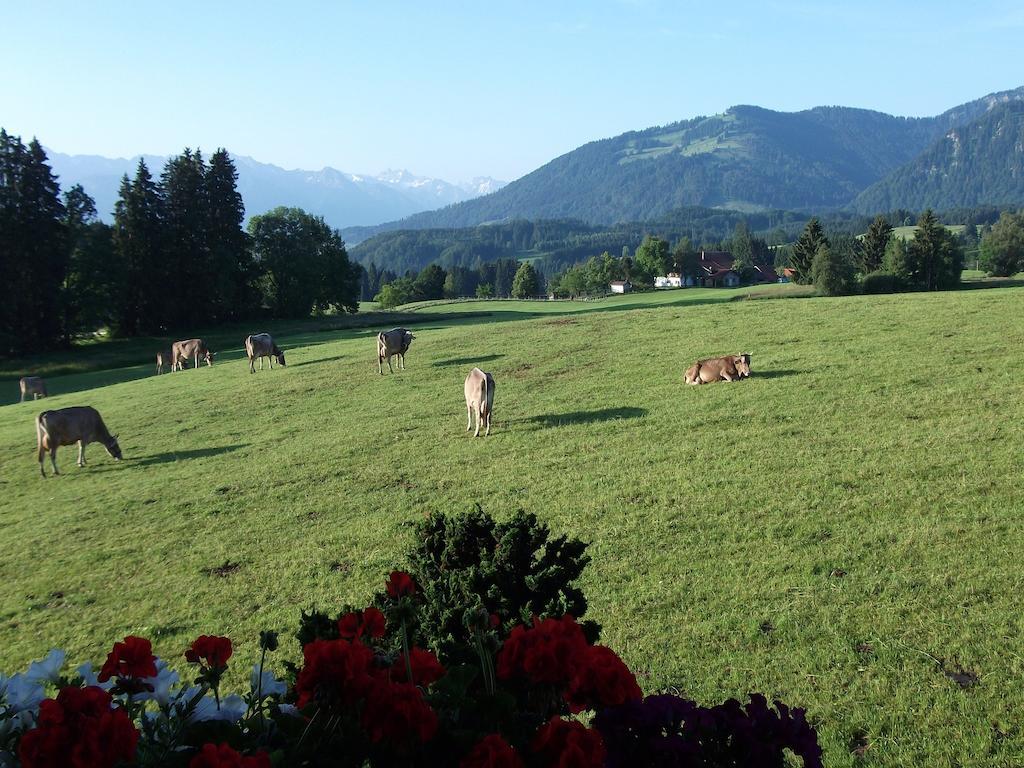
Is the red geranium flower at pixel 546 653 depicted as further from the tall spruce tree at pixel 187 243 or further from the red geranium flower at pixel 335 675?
the tall spruce tree at pixel 187 243

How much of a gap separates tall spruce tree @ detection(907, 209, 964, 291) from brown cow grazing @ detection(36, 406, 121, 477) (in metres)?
66.9

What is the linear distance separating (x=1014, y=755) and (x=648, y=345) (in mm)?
20740

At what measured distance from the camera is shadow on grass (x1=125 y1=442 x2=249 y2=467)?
1781 centimetres

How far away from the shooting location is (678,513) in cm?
1034

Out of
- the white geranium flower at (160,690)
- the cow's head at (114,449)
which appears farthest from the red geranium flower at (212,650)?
the cow's head at (114,449)

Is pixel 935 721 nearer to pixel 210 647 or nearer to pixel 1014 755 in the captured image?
pixel 1014 755

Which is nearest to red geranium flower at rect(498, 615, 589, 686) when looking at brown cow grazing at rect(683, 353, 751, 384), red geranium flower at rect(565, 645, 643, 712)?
red geranium flower at rect(565, 645, 643, 712)

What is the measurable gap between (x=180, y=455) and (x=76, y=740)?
17277 mm

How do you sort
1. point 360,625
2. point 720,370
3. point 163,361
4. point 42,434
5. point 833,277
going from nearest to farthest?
1. point 360,625
2. point 42,434
3. point 720,370
4. point 163,361
5. point 833,277

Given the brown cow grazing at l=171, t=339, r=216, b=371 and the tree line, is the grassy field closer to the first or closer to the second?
the brown cow grazing at l=171, t=339, r=216, b=371

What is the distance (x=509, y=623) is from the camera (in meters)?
4.80

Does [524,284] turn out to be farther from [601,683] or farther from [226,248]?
[601,683]

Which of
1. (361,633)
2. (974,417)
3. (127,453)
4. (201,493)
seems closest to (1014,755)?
(361,633)

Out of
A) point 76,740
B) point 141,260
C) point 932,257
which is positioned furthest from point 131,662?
point 932,257
